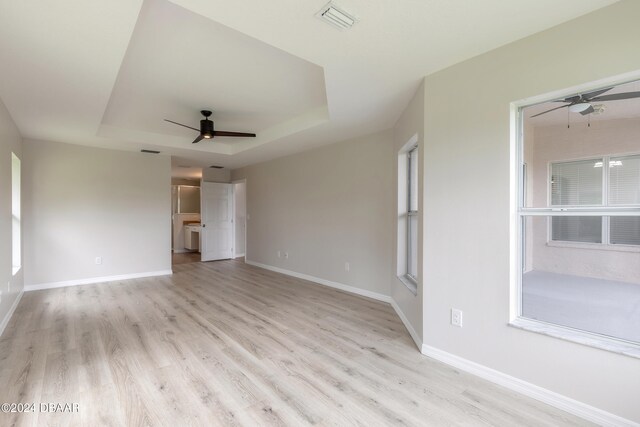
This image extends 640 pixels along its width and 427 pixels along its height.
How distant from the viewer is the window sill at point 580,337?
5.37ft

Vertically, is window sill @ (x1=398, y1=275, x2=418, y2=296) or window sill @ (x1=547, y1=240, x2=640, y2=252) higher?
window sill @ (x1=547, y1=240, x2=640, y2=252)

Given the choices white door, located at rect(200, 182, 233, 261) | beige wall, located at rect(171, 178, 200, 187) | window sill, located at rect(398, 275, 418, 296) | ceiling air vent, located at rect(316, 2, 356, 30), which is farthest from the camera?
beige wall, located at rect(171, 178, 200, 187)

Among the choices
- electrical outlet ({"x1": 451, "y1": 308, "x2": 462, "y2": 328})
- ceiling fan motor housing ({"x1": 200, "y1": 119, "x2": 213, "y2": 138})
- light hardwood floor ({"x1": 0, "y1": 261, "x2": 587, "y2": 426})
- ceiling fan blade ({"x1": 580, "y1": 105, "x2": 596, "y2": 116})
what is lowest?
light hardwood floor ({"x1": 0, "y1": 261, "x2": 587, "y2": 426})

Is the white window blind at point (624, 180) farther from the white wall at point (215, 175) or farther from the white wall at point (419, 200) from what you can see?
the white wall at point (215, 175)

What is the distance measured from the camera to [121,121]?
4141 millimetres

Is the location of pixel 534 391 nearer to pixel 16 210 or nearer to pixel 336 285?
pixel 336 285

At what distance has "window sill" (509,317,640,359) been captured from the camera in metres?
1.64

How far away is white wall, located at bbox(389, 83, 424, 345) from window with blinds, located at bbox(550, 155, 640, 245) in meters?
0.95

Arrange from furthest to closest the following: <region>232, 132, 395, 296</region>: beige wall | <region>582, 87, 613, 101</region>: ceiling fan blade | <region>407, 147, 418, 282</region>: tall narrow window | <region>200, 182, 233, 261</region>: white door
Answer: <region>200, 182, 233, 261</region>: white door → <region>232, 132, 395, 296</region>: beige wall → <region>407, 147, 418, 282</region>: tall narrow window → <region>582, 87, 613, 101</region>: ceiling fan blade

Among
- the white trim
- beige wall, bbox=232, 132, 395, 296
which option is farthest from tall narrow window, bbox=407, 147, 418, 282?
the white trim

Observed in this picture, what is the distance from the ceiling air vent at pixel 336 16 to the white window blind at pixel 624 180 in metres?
1.79

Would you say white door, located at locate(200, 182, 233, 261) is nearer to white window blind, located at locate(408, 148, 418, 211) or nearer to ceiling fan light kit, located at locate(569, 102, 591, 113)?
white window blind, located at locate(408, 148, 418, 211)

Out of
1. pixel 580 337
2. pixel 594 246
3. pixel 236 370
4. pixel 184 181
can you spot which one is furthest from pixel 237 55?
pixel 184 181

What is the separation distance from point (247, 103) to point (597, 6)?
312 centimetres
